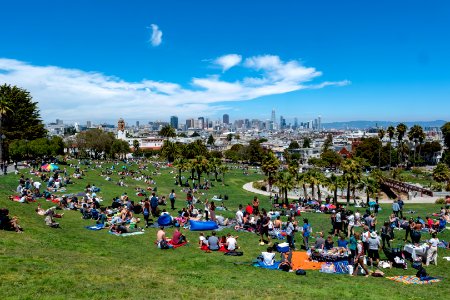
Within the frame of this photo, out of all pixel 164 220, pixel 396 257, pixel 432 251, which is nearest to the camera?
pixel 396 257

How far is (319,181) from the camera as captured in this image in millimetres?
46438

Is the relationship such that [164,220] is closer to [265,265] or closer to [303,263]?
[265,265]

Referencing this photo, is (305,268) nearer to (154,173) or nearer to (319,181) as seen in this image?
(319,181)

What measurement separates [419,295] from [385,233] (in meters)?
5.77

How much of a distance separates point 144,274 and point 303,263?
656 centimetres

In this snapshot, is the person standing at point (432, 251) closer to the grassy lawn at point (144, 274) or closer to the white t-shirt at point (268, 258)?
the grassy lawn at point (144, 274)

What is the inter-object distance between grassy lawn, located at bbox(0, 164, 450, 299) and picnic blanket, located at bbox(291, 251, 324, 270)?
83 centimetres

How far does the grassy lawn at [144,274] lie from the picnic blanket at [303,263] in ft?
2.72

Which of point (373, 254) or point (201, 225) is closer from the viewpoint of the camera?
point (373, 254)

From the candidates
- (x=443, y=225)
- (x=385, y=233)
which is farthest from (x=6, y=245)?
(x=443, y=225)

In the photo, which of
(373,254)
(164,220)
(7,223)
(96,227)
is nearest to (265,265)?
(373,254)

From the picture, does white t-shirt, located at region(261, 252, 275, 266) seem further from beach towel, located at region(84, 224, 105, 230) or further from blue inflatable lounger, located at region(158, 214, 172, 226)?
beach towel, located at region(84, 224, 105, 230)

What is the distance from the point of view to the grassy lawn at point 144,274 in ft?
34.3

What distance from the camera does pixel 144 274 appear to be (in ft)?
40.7
